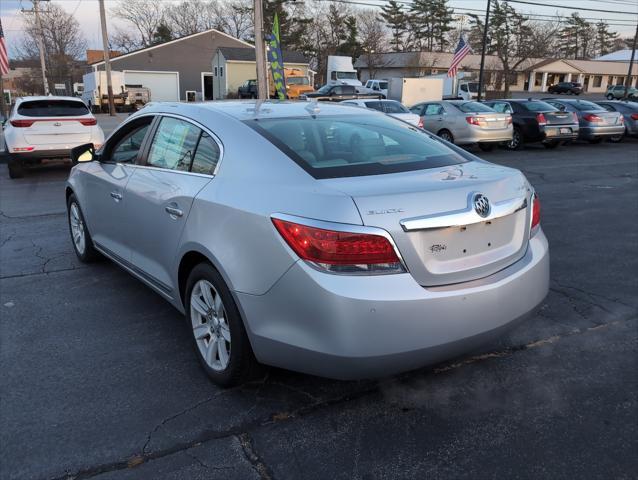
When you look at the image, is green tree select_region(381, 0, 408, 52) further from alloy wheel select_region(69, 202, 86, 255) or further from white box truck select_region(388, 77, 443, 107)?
alloy wheel select_region(69, 202, 86, 255)

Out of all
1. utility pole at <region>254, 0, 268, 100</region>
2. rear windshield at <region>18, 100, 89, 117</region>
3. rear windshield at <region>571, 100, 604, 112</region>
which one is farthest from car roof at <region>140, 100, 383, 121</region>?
rear windshield at <region>571, 100, 604, 112</region>

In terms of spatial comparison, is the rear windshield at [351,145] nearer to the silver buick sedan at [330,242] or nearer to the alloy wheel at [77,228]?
the silver buick sedan at [330,242]

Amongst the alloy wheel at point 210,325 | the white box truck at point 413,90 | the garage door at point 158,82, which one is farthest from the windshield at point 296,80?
the alloy wheel at point 210,325

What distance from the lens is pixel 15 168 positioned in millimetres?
11367

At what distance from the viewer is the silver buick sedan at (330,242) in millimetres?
2529

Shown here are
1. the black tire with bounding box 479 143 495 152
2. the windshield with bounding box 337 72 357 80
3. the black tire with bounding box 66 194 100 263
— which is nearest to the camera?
the black tire with bounding box 66 194 100 263

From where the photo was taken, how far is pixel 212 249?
9.93 ft

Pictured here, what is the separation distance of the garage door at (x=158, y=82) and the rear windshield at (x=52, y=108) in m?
38.9

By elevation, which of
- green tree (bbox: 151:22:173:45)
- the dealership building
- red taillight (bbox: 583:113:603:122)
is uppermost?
green tree (bbox: 151:22:173:45)

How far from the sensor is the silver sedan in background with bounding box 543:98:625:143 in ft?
58.4

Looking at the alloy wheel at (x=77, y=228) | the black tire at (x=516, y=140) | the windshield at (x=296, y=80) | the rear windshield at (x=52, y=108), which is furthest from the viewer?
the windshield at (x=296, y=80)

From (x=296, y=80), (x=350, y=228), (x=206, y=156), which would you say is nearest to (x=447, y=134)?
(x=206, y=156)

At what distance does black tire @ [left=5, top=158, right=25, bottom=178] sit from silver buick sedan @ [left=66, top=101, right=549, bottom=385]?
8.89m

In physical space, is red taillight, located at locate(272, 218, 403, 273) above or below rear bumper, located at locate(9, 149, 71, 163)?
above
